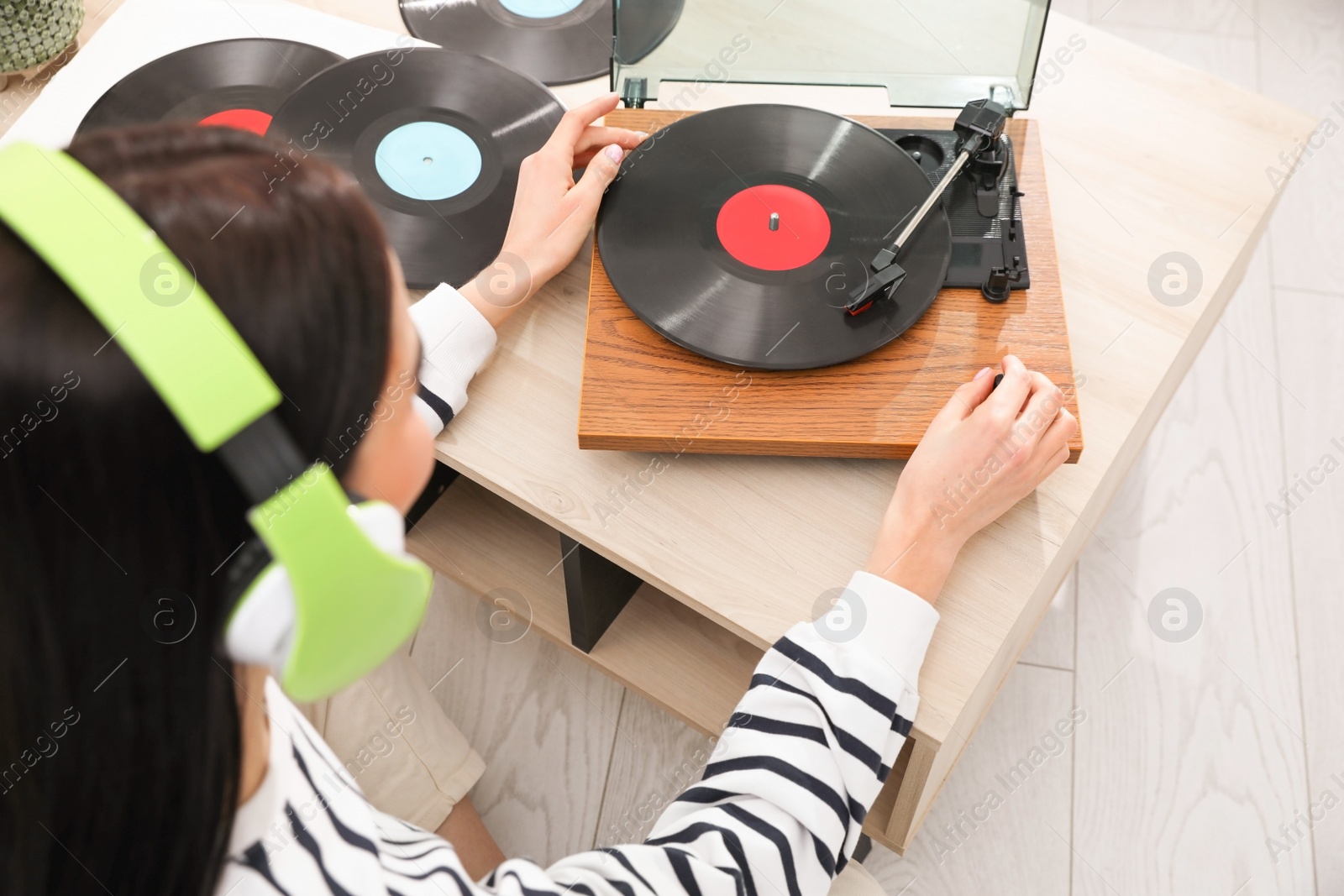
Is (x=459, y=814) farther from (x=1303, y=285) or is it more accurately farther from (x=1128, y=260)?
(x=1303, y=285)

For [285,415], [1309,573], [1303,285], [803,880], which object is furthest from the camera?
[1303,285]

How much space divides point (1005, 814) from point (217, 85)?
1291 mm

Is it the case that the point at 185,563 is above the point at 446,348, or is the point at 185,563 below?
above

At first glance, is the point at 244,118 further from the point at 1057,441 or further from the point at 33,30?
the point at 1057,441

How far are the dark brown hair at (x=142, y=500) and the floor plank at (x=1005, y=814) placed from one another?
1.02 m

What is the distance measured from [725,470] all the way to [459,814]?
488 millimetres

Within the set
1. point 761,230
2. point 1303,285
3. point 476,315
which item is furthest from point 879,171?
point 1303,285

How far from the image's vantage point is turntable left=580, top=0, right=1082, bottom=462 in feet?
2.87

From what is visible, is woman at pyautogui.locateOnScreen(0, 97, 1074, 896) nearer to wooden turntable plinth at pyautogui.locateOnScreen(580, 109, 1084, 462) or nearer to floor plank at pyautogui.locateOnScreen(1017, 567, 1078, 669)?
wooden turntable plinth at pyautogui.locateOnScreen(580, 109, 1084, 462)

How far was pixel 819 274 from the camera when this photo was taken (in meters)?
0.90

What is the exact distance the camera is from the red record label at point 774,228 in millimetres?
919

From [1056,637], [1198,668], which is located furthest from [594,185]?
[1198,668]

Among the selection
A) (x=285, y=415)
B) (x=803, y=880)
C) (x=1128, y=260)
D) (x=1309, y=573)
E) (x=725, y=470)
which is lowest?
(x=1309, y=573)

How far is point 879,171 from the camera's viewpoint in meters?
0.96
